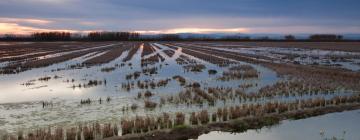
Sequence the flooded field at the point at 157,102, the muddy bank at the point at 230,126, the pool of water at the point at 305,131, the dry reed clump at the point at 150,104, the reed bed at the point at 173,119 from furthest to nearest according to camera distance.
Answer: the dry reed clump at the point at 150,104 < the flooded field at the point at 157,102 < the pool of water at the point at 305,131 < the muddy bank at the point at 230,126 < the reed bed at the point at 173,119

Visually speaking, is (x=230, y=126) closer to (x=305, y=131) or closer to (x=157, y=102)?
(x=305, y=131)

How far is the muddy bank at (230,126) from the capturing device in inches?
442

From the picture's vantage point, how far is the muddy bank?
442 inches

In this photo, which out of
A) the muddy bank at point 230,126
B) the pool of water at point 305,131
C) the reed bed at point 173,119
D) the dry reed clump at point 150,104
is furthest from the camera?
the dry reed clump at point 150,104

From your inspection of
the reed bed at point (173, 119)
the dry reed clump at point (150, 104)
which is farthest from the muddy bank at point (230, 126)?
the dry reed clump at point (150, 104)

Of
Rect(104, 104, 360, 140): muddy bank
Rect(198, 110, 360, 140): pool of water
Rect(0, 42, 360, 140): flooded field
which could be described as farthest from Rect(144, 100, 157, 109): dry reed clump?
Rect(198, 110, 360, 140): pool of water

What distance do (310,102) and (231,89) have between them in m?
4.78

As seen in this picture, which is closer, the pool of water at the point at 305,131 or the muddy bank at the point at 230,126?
the muddy bank at the point at 230,126

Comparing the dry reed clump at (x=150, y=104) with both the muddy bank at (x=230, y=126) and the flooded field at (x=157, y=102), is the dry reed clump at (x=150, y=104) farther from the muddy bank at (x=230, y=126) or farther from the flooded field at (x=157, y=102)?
the muddy bank at (x=230, y=126)

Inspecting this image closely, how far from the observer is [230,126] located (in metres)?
12.5

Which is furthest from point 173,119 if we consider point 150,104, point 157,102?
point 157,102

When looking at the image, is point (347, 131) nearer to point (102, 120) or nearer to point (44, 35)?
point (102, 120)

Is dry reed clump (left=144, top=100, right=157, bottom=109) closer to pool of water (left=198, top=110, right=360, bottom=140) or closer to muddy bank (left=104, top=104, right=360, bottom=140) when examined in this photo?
muddy bank (left=104, top=104, right=360, bottom=140)

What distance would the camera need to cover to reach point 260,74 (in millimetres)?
26875
